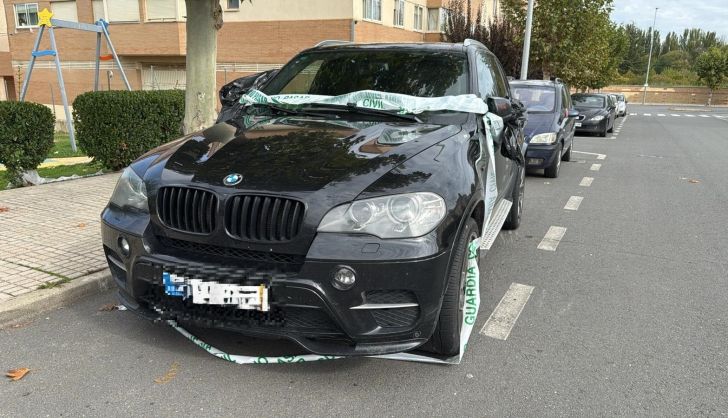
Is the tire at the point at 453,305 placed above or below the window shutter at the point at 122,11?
below

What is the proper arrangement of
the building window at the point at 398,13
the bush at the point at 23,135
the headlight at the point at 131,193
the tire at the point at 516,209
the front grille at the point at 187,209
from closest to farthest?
1. the front grille at the point at 187,209
2. the headlight at the point at 131,193
3. the tire at the point at 516,209
4. the bush at the point at 23,135
5. the building window at the point at 398,13

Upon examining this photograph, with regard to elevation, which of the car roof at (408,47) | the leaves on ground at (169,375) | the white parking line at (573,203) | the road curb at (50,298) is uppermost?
the car roof at (408,47)

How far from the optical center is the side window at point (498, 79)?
16.1ft

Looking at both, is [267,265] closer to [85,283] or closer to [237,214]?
[237,214]

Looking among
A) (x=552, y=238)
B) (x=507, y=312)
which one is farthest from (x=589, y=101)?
(x=507, y=312)

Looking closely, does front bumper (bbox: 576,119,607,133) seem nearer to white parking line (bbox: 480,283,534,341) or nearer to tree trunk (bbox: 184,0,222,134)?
tree trunk (bbox: 184,0,222,134)

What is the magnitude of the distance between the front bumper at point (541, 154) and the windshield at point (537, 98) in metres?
0.90

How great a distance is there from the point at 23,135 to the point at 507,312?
6.64m

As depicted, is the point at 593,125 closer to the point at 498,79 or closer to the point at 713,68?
the point at 498,79

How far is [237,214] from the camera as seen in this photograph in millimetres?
2717

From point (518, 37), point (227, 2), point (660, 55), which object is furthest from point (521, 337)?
point (660, 55)

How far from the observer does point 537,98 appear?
34.2 ft

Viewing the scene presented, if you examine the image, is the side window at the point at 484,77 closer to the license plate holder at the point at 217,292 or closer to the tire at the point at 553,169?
the license plate holder at the point at 217,292

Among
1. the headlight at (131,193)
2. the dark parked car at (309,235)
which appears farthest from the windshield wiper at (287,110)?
the headlight at (131,193)
